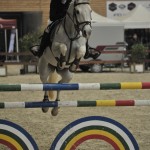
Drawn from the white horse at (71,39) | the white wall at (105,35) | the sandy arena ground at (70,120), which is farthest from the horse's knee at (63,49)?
the white wall at (105,35)

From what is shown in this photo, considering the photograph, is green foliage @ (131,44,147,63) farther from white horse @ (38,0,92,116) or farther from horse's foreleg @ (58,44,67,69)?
horse's foreleg @ (58,44,67,69)

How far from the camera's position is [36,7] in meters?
32.4

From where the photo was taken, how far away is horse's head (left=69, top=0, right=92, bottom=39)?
6749 mm

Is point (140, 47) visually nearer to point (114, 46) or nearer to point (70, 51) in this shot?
point (114, 46)

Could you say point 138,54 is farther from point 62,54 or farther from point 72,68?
point 62,54

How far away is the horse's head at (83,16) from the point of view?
675 centimetres

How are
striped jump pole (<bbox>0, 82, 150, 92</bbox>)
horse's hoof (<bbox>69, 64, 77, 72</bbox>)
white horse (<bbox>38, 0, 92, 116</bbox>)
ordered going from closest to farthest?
striped jump pole (<bbox>0, 82, 150, 92</bbox>) < white horse (<bbox>38, 0, 92, 116</bbox>) < horse's hoof (<bbox>69, 64, 77, 72</bbox>)

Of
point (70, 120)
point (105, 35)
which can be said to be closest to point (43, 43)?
point (70, 120)

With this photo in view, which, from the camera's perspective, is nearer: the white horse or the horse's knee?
the white horse

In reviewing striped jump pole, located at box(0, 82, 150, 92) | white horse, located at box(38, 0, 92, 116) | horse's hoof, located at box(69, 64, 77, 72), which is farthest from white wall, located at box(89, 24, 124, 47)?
striped jump pole, located at box(0, 82, 150, 92)

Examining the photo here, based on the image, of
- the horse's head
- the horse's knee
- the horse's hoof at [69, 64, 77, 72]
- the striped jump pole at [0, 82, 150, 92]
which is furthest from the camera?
the horse's hoof at [69, 64, 77, 72]

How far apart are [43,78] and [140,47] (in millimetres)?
14706

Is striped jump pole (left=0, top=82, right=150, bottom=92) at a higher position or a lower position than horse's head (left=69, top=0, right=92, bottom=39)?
→ lower

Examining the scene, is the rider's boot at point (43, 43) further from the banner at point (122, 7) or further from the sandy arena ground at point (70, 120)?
the banner at point (122, 7)
